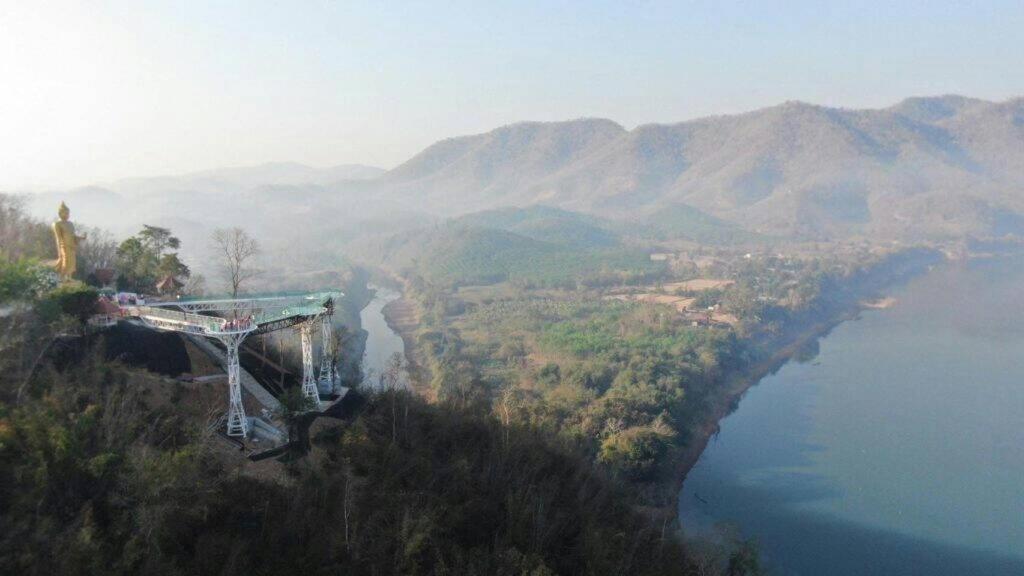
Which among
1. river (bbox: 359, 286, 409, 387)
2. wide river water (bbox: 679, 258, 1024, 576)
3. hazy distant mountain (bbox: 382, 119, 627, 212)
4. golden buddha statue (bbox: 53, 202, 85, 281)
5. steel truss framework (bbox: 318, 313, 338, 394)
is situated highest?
hazy distant mountain (bbox: 382, 119, 627, 212)

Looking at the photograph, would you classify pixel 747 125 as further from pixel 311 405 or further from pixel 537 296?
pixel 311 405

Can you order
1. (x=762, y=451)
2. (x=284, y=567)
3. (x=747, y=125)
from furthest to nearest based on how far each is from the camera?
(x=747, y=125), (x=762, y=451), (x=284, y=567)

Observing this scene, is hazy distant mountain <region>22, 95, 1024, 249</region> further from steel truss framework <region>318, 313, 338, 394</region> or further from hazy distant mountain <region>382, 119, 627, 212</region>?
steel truss framework <region>318, 313, 338, 394</region>

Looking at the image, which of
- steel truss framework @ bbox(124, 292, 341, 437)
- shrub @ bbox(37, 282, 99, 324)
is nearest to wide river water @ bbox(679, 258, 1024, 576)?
steel truss framework @ bbox(124, 292, 341, 437)

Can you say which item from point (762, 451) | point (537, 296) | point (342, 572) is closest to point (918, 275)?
point (537, 296)

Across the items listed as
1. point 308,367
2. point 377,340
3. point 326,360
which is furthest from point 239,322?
point 377,340
